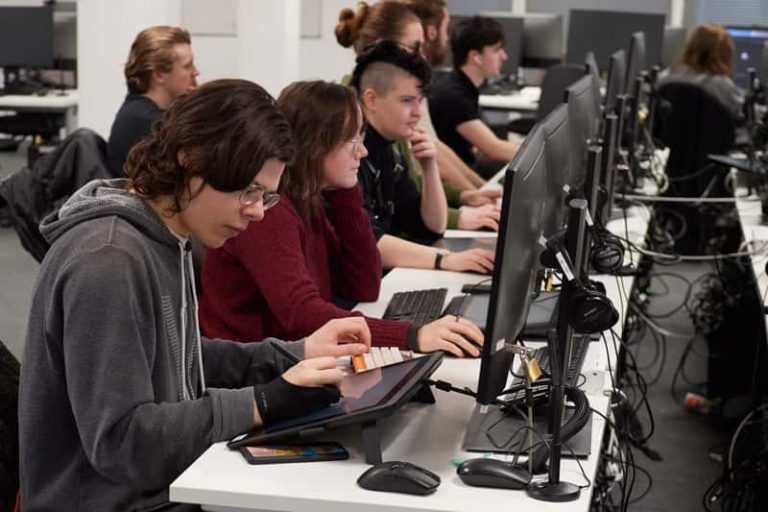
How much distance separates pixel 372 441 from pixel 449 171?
2.87m

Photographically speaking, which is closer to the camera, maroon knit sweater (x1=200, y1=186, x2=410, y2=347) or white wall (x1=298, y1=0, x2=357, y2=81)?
maroon knit sweater (x1=200, y1=186, x2=410, y2=347)

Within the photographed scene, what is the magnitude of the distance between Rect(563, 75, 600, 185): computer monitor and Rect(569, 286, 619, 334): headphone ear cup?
2.37ft

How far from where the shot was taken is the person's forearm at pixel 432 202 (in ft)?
12.1

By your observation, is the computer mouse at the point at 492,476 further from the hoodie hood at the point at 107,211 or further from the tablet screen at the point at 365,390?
the hoodie hood at the point at 107,211

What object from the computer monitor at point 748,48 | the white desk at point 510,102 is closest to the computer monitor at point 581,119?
the white desk at point 510,102

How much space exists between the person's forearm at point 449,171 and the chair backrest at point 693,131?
1882 mm

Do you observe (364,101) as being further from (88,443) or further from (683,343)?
(683,343)

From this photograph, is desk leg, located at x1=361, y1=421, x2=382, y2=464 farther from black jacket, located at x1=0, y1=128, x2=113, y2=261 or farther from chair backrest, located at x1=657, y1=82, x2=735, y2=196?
chair backrest, located at x1=657, y1=82, x2=735, y2=196

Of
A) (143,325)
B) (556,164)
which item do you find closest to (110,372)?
(143,325)

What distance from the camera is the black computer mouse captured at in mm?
1747

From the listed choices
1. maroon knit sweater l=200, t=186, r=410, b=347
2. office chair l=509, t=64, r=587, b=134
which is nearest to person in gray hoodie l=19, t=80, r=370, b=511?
maroon knit sweater l=200, t=186, r=410, b=347

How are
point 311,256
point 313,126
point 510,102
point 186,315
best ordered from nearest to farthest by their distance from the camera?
point 186,315 < point 313,126 < point 311,256 < point 510,102

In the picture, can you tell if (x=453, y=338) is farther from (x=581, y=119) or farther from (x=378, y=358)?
(x=581, y=119)

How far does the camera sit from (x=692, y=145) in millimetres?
6395
